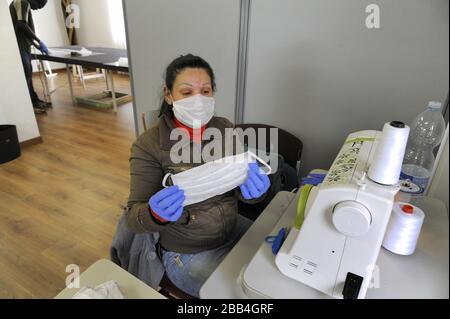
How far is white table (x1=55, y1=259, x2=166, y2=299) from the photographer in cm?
72

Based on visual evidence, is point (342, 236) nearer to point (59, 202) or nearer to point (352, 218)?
point (352, 218)

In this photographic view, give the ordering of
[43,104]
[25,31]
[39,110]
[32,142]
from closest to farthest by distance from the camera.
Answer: [32,142]
[25,31]
[39,110]
[43,104]

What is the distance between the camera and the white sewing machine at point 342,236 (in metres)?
0.58

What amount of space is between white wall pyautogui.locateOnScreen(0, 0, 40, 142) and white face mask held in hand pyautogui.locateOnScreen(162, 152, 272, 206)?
9.38 ft

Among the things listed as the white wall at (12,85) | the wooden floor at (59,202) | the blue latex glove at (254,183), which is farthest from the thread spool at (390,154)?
the white wall at (12,85)

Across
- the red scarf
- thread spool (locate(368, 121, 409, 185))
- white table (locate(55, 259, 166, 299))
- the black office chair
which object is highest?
thread spool (locate(368, 121, 409, 185))

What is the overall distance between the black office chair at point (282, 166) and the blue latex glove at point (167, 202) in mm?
689

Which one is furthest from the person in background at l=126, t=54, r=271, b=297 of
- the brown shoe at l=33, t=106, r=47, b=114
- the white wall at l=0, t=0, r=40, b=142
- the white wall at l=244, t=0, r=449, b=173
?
the brown shoe at l=33, t=106, r=47, b=114

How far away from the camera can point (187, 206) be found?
1.02m

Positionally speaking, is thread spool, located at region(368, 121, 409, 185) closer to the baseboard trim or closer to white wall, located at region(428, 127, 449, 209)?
white wall, located at region(428, 127, 449, 209)

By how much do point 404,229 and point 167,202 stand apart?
61 cm

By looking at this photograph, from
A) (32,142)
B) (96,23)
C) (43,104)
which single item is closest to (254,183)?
(32,142)

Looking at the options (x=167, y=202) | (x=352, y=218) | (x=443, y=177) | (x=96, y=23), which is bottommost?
(x=167, y=202)
